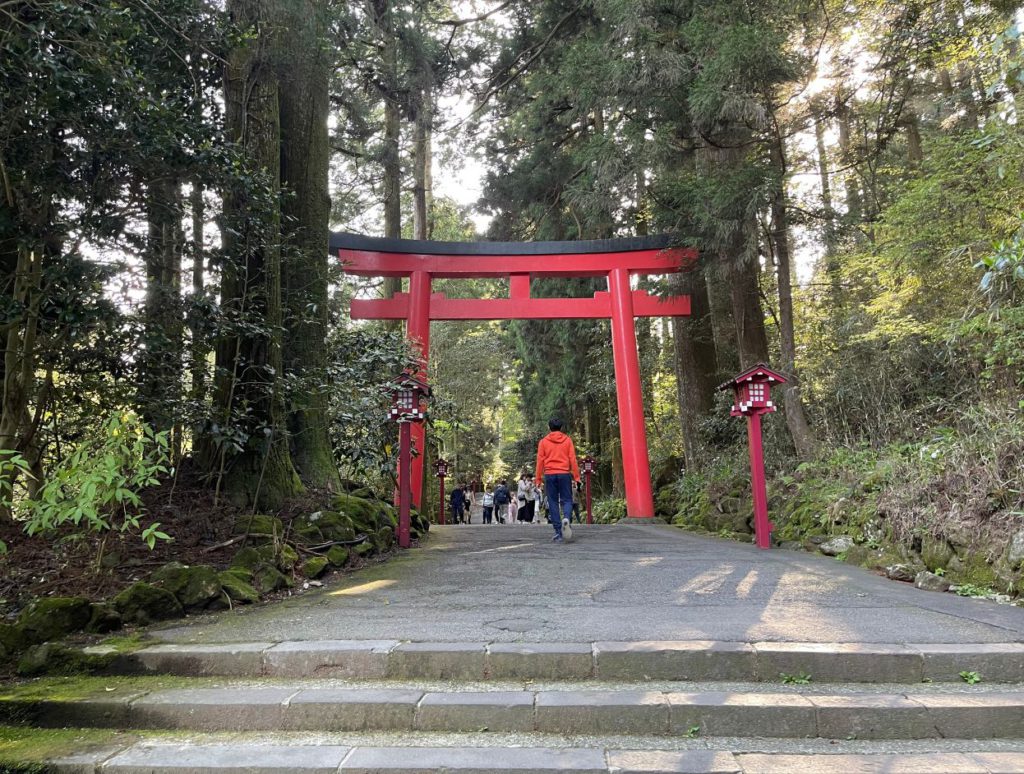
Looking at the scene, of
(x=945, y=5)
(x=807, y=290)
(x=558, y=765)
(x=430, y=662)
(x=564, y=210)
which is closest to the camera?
(x=558, y=765)

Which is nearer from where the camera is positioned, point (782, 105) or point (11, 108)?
point (11, 108)

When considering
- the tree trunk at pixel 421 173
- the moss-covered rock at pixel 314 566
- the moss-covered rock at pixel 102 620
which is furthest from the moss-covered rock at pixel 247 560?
the tree trunk at pixel 421 173

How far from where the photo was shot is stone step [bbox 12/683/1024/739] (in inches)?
108

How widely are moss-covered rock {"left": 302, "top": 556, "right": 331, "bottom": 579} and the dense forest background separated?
0.68 meters

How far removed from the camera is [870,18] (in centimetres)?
830

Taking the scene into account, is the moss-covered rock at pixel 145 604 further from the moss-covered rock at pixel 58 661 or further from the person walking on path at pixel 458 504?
the person walking on path at pixel 458 504

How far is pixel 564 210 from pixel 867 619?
→ 13.3 metres

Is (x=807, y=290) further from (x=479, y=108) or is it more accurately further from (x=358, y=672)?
(x=358, y=672)

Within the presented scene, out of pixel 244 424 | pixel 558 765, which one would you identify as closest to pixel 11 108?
pixel 244 424

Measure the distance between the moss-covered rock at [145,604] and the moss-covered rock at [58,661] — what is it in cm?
47

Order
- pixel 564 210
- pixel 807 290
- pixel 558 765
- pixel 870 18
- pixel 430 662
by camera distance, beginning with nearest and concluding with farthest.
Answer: pixel 558 765 → pixel 430 662 → pixel 870 18 → pixel 807 290 → pixel 564 210

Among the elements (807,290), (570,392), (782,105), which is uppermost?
(782,105)

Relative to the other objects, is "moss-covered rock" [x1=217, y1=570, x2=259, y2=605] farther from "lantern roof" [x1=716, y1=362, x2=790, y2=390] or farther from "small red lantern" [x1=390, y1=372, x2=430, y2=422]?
"lantern roof" [x1=716, y1=362, x2=790, y2=390]

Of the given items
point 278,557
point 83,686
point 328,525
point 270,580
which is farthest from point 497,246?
point 83,686
